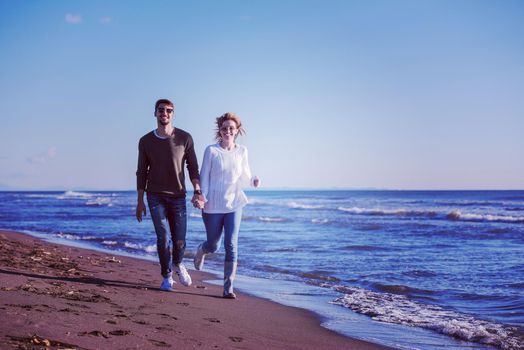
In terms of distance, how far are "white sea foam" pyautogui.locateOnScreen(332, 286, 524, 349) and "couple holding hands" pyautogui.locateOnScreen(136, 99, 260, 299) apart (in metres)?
1.55

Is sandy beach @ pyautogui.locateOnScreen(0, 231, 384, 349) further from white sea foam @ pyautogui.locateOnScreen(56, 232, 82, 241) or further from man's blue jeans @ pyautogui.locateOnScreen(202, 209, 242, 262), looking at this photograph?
white sea foam @ pyautogui.locateOnScreen(56, 232, 82, 241)

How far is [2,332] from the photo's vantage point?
9.59 feet

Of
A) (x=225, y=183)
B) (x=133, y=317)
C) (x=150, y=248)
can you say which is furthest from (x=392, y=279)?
(x=150, y=248)

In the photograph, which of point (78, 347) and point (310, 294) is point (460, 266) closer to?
point (310, 294)

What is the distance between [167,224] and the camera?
5535mm

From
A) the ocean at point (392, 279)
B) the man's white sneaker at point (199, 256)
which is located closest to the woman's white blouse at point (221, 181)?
the man's white sneaker at point (199, 256)

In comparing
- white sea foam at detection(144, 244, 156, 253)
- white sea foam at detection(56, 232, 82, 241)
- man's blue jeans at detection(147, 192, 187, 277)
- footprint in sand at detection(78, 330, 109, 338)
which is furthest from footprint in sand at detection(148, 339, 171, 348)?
white sea foam at detection(56, 232, 82, 241)

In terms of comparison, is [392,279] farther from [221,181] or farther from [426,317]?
[221,181]

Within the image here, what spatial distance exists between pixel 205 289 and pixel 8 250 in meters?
4.03

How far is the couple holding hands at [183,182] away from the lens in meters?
5.37

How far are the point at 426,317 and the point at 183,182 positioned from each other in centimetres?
297

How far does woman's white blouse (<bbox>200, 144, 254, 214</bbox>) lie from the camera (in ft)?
17.6

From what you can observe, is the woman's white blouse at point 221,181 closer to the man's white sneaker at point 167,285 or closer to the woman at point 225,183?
the woman at point 225,183

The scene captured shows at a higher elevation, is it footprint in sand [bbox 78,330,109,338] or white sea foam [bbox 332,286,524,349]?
footprint in sand [bbox 78,330,109,338]
